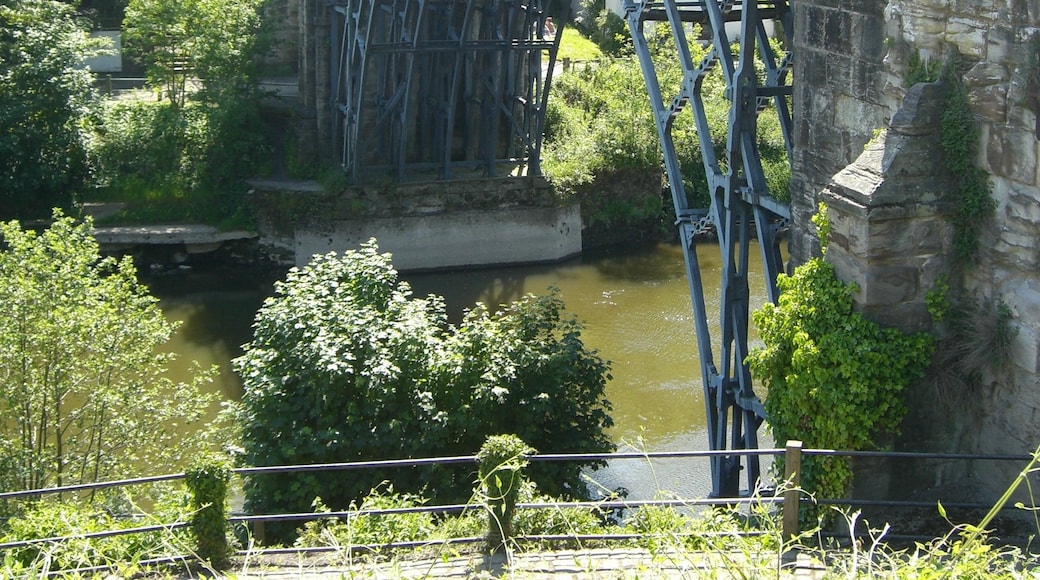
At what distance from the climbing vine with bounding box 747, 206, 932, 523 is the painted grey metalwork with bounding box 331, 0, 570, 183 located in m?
Answer: 17.5

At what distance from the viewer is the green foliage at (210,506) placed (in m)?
8.32

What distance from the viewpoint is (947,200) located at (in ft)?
29.6

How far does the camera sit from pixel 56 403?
49.9ft

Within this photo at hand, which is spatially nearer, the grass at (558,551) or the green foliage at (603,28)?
the grass at (558,551)

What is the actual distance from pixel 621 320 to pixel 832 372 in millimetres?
15830

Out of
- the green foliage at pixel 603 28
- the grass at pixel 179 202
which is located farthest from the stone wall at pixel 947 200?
the green foliage at pixel 603 28

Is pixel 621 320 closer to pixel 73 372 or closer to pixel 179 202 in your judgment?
pixel 179 202

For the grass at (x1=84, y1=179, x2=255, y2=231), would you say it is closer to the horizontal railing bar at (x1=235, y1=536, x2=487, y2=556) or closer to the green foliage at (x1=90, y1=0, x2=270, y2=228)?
the green foliage at (x1=90, y1=0, x2=270, y2=228)

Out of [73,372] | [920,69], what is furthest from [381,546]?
[73,372]

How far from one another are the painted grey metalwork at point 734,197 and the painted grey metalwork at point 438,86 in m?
13.2

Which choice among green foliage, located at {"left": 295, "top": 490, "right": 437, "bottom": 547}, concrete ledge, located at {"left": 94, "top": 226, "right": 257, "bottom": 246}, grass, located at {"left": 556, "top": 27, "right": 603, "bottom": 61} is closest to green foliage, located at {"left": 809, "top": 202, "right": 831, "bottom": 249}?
green foliage, located at {"left": 295, "top": 490, "right": 437, "bottom": 547}

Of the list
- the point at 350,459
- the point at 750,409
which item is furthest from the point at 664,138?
the point at 350,459

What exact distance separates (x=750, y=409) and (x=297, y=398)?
4.59 m

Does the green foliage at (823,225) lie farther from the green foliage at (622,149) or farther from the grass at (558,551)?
the green foliage at (622,149)
